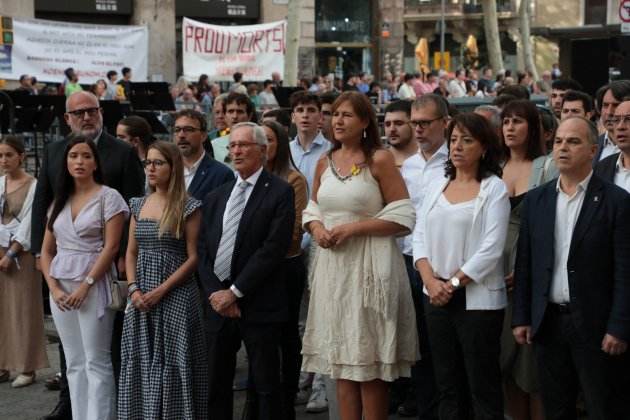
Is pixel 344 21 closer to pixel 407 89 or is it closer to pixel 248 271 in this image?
pixel 407 89

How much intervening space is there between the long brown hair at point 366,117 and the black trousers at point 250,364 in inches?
50.8

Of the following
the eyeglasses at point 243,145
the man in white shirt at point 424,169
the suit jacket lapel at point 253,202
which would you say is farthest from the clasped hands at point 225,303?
the man in white shirt at point 424,169

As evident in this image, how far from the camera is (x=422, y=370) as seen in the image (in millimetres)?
7348

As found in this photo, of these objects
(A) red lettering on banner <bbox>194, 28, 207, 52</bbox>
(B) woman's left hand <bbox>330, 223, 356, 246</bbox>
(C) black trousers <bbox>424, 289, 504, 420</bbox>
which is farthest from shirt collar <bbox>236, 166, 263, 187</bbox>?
(A) red lettering on banner <bbox>194, 28, 207, 52</bbox>

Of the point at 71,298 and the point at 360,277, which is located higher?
the point at 360,277

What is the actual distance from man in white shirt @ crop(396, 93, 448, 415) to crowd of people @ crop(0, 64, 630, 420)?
16mm

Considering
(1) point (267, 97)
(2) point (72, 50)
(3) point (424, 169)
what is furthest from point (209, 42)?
(3) point (424, 169)

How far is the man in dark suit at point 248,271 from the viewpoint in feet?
22.8

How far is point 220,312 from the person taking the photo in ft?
22.8

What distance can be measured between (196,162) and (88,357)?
1.66 meters

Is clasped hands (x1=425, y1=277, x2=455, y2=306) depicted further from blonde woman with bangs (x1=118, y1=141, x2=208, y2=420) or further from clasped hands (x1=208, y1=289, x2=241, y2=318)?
blonde woman with bangs (x1=118, y1=141, x2=208, y2=420)

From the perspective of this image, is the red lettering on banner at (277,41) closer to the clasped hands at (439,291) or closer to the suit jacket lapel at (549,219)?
the clasped hands at (439,291)

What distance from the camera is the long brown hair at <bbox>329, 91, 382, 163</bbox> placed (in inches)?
270

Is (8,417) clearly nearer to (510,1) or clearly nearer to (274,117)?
(274,117)
